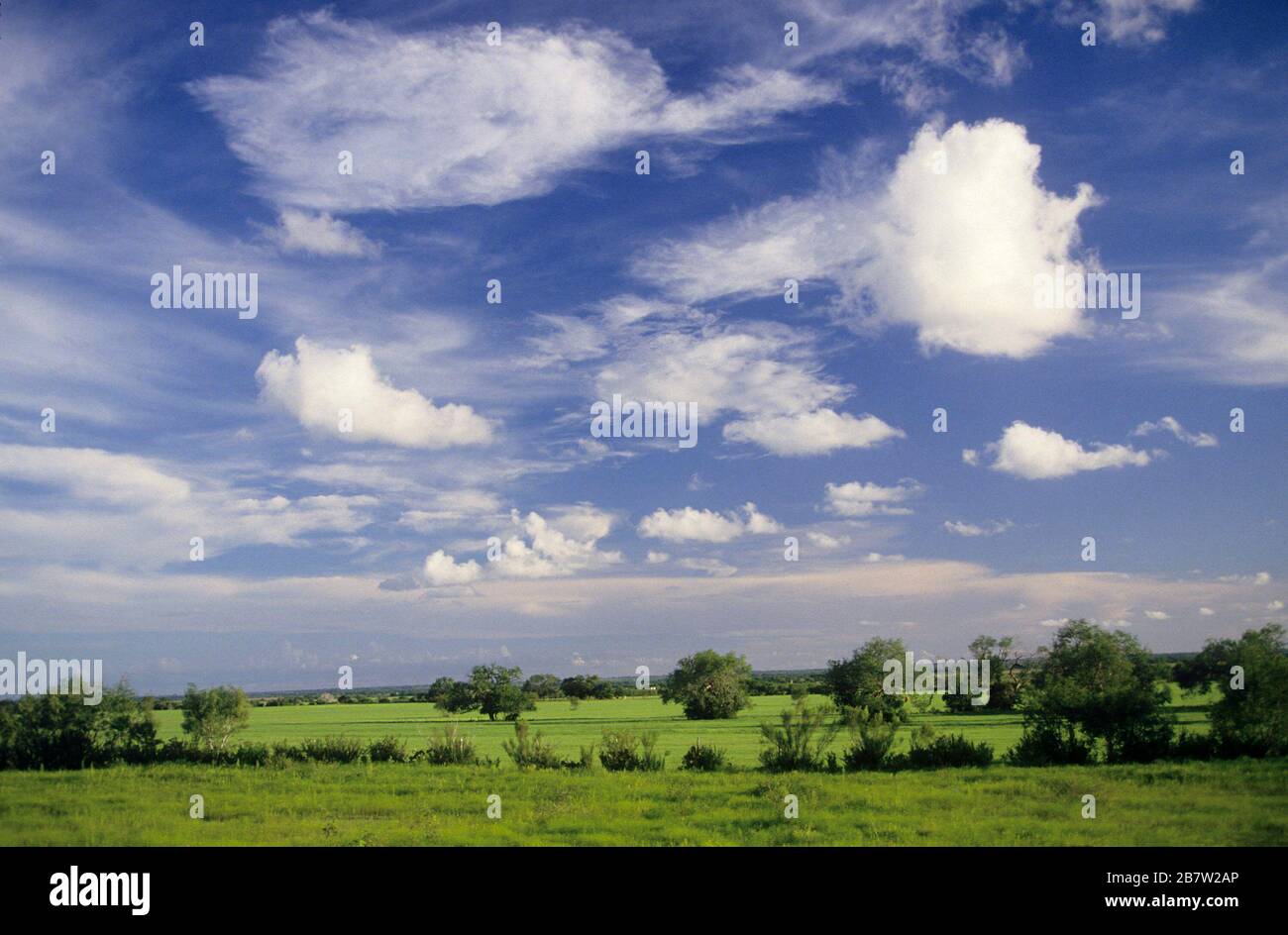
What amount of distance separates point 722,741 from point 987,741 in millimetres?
7801

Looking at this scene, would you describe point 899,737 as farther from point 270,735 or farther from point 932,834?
point 270,735

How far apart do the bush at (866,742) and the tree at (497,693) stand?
1679 cm

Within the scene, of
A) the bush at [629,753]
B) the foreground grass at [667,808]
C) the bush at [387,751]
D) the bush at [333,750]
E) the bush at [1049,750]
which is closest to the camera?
the foreground grass at [667,808]

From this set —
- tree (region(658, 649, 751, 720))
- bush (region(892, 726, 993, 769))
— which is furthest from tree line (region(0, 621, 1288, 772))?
tree (region(658, 649, 751, 720))

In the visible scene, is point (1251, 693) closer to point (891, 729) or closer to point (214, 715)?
point (891, 729)

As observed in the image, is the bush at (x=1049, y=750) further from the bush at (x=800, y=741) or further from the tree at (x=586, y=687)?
the tree at (x=586, y=687)

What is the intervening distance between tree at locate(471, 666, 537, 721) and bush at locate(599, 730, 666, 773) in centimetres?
1258

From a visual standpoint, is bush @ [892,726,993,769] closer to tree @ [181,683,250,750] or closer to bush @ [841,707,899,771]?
bush @ [841,707,899,771]

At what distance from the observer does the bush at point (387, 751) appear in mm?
22766

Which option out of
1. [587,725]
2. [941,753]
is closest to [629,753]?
[587,725]

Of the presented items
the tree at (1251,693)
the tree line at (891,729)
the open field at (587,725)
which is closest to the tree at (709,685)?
the open field at (587,725)

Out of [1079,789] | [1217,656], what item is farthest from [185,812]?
[1217,656]

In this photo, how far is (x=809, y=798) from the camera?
16578 mm
